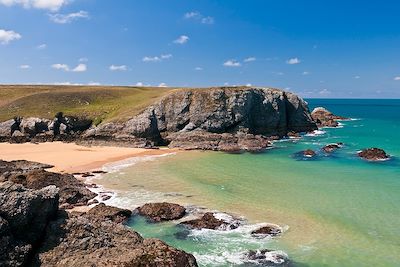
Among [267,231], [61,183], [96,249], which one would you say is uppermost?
[96,249]

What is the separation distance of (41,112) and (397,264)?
8095cm

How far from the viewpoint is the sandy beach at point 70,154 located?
54.4 metres

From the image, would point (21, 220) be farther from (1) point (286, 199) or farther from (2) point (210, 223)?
(1) point (286, 199)

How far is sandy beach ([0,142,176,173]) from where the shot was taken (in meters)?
54.4

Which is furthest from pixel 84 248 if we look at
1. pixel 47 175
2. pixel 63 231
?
pixel 47 175

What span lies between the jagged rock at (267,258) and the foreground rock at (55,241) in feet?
28.4

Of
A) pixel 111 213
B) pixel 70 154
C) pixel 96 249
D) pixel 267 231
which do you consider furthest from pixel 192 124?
pixel 96 249

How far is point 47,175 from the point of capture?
40562 mm

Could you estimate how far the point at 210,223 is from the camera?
2969cm

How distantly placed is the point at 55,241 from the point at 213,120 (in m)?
67.3

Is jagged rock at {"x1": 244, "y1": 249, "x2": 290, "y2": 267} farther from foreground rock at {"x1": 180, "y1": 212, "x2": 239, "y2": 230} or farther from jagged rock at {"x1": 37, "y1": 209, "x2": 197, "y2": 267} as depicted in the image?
jagged rock at {"x1": 37, "y1": 209, "x2": 197, "y2": 267}

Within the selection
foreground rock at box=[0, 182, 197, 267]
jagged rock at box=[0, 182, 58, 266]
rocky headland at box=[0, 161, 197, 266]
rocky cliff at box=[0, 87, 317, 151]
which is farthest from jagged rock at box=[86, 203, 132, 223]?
rocky cliff at box=[0, 87, 317, 151]

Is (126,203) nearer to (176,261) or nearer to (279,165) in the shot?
(176,261)

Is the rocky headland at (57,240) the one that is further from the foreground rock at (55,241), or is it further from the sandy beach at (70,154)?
the sandy beach at (70,154)
